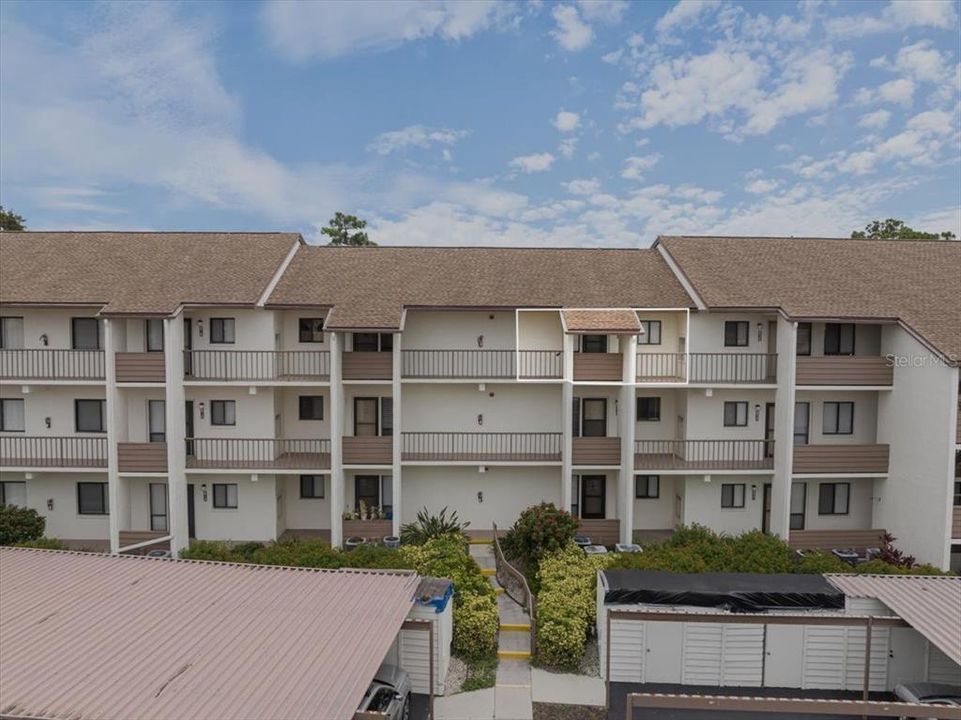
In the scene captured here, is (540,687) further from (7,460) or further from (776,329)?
(7,460)

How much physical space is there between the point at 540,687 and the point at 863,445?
14.3 meters

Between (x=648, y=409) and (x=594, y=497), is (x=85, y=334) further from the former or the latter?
(x=648, y=409)

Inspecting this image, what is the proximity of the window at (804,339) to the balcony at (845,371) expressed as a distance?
3.59 feet

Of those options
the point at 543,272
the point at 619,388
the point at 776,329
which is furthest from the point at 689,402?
the point at 543,272

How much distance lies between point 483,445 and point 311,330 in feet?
24.7

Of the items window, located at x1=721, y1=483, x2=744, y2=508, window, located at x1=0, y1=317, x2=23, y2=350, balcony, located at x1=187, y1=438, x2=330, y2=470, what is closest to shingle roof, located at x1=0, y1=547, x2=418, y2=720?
balcony, located at x1=187, y1=438, x2=330, y2=470

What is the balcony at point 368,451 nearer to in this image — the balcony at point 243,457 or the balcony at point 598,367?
the balcony at point 243,457

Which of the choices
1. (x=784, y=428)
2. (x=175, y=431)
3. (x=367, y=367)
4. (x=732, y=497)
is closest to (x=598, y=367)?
(x=784, y=428)

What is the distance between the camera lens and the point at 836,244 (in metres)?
24.6

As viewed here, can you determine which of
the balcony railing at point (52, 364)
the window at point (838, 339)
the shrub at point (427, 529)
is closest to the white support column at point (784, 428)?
the window at point (838, 339)

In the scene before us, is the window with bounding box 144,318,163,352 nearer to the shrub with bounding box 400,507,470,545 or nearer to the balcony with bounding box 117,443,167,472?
the balcony with bounding box 117,443,167,472

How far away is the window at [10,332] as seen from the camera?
20.2 meters

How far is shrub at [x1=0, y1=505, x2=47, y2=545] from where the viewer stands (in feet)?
58.9

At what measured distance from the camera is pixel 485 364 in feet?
68.7
